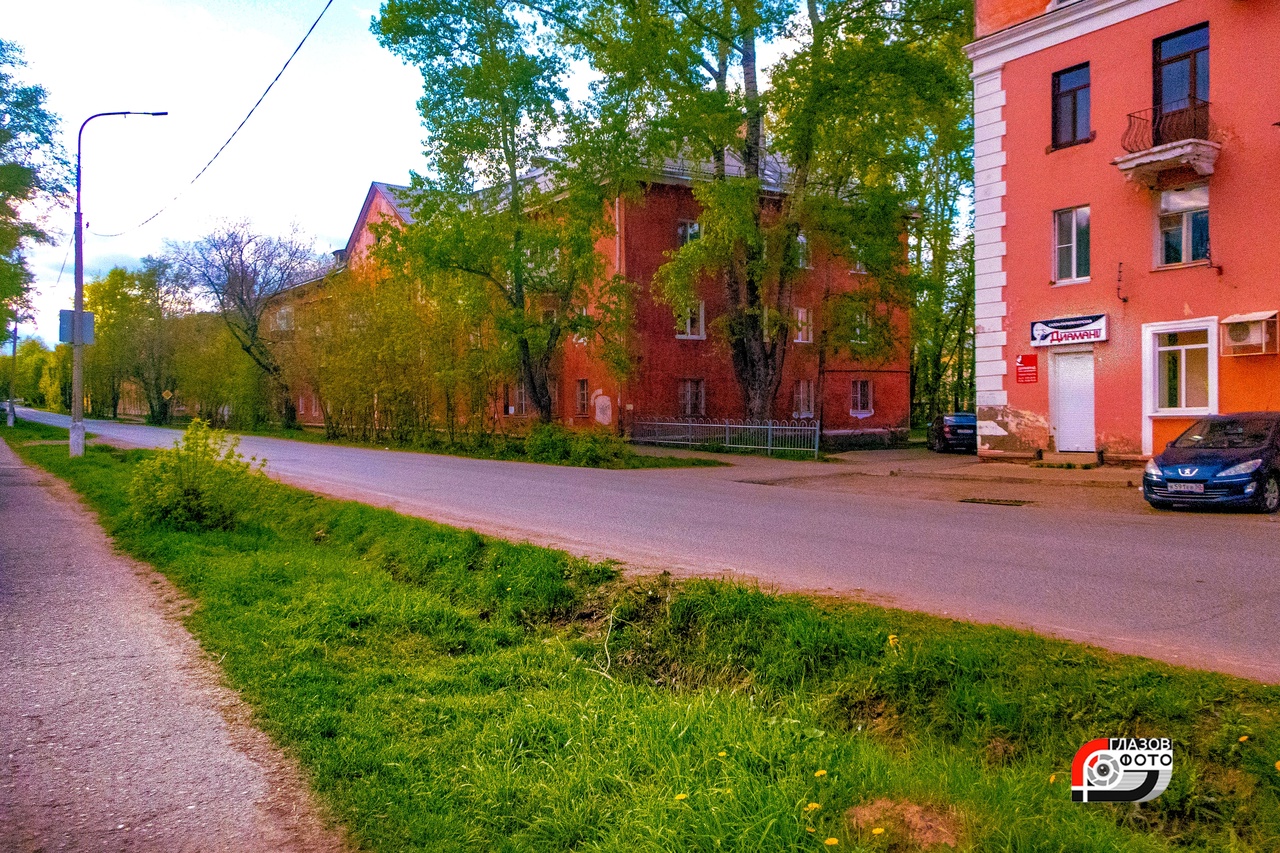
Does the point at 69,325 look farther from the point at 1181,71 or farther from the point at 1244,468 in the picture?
the point at 1181,71

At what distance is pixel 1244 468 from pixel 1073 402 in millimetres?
7630

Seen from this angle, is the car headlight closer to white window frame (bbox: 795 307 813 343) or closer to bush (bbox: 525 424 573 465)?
bush (bbox: 525 424 573 465)

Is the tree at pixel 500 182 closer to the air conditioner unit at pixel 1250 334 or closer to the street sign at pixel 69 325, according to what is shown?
the street sign at pixel 69 325

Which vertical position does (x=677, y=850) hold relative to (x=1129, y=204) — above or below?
below

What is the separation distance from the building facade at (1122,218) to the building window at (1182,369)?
1.6 inches

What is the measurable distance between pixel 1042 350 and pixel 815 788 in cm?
1991

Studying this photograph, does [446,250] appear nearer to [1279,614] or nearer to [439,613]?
[439,613]

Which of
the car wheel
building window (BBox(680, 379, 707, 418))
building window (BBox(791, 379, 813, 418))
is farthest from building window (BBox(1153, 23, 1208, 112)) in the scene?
building window (BBox(791, 379, 813, 418))

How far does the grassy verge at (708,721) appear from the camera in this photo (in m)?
3.45

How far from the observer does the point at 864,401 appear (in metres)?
39.9

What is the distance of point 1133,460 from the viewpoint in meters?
19.6

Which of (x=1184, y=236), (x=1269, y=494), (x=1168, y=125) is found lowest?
(x=1269, y=494)

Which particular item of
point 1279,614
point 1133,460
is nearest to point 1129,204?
point 1133,460

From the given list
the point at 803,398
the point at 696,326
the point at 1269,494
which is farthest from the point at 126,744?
the point at 803,398
